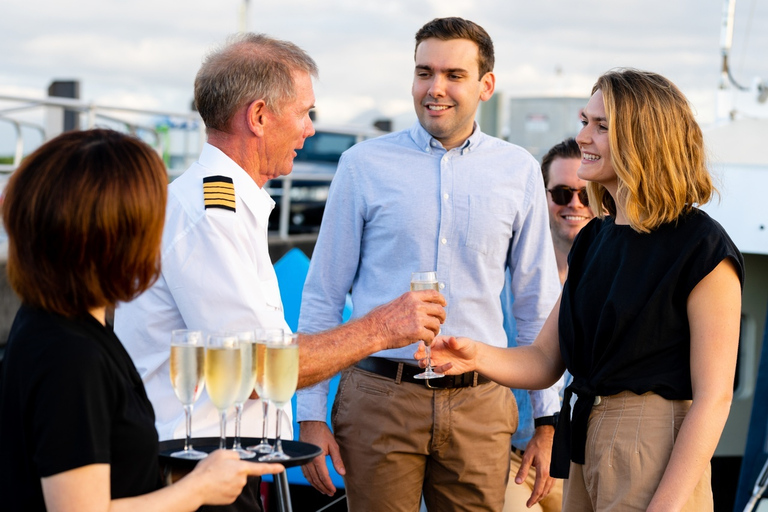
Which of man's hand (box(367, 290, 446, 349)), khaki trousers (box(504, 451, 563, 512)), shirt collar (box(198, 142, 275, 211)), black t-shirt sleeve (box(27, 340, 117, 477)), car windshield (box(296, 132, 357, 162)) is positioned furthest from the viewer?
car windshield (box(296, 132, 357, 162))

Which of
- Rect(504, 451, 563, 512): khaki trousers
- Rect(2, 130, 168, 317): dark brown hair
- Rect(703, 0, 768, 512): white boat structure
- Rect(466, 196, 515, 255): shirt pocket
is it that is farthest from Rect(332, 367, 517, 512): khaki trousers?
Rect(703, 0, 768, 512): white boat structure

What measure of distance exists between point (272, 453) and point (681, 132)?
1.44 m

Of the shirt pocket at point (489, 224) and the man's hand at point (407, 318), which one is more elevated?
the shirt pocket at point (489, 224)

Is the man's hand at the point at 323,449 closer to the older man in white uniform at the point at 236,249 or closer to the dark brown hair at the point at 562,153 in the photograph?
the older man in white uniform at the point at 236,249

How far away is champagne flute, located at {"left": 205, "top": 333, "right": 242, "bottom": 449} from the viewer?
5.87ft

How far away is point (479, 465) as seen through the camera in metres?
3.21

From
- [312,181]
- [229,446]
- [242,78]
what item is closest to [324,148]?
[312,181]

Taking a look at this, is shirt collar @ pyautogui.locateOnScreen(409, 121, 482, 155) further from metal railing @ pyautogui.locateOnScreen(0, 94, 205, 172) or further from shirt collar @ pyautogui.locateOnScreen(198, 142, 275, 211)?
metal railing @ pyautogui.locateOnScreen(0, 94, 205, 172)

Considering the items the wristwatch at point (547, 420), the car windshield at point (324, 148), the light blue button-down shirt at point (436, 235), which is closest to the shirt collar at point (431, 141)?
the light blue button-down shirt at point (436, 235)

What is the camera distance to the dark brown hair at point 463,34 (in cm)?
339

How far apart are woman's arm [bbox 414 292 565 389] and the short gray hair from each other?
39.0 inches

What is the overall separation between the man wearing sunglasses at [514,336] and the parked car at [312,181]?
22.5 feet

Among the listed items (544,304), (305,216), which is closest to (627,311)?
(544,304)

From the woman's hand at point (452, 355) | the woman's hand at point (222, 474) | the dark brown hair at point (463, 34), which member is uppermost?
the dark brown hair at point (463, 34)
